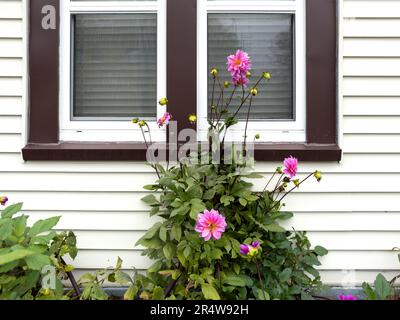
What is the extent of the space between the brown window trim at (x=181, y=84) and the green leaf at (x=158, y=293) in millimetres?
823

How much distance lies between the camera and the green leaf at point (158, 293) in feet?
8.64

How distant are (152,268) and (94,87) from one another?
1.23 meters

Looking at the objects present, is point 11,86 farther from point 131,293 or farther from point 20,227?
point 131,293

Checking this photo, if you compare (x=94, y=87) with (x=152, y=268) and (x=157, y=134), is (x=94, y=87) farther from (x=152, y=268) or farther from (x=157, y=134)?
(x=152, y=268)

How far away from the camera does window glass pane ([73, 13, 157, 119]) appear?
315cm

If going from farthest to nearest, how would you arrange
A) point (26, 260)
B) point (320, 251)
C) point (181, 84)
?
point (181, 84) → point (320, 251) → point (26, 260)

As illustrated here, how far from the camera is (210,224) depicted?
8.43 ft

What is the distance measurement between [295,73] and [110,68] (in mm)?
1210

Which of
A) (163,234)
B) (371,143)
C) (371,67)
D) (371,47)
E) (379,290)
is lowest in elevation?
(379,290)

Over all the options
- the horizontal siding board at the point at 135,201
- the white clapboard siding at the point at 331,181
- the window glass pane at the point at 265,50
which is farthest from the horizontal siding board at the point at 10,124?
the window glass pane at the point at 265,50

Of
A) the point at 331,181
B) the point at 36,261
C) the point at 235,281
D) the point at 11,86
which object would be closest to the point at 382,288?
the point at 331,181

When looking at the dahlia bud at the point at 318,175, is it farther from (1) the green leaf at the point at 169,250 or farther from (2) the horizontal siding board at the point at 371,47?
(1) the green leaf at the point at 169,250

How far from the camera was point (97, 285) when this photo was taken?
2.67 metres
